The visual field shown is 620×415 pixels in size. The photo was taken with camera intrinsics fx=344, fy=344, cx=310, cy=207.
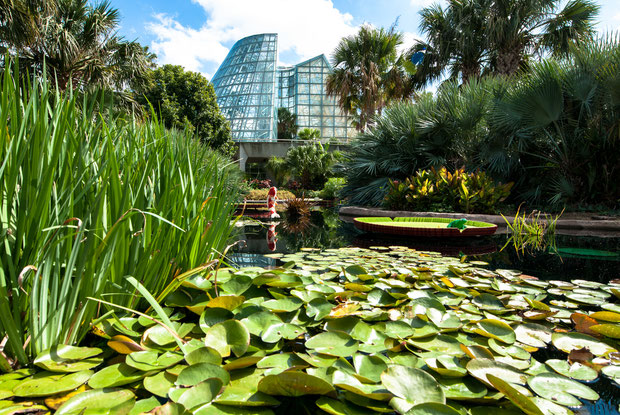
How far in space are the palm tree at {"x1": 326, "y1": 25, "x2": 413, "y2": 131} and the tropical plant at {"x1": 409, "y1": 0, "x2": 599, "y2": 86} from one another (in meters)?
3.07

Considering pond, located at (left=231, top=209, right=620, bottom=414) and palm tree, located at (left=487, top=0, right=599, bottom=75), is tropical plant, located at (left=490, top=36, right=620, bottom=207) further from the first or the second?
palm tree, located at (left=487, top=0, right=599, bottom=75)

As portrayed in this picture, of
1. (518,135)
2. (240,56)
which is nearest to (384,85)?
(518,135)

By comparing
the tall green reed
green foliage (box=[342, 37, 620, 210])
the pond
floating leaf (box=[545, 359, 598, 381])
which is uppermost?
green foliage (box=[342, 37, 620, 210])

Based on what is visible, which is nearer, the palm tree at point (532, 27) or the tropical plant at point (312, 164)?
the palm tree at point (532, 27)

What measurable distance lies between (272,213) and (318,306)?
19.7ft

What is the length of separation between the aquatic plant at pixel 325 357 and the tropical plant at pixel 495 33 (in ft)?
30.1

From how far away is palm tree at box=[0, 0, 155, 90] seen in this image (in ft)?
25.7

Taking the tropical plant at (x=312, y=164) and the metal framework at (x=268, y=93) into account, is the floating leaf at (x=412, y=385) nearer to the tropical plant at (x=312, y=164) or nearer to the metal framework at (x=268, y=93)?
the tropical plant at (x=312, y=164)

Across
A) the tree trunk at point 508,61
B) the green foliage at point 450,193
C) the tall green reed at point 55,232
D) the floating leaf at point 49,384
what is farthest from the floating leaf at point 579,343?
the tree trunk at point 508,61

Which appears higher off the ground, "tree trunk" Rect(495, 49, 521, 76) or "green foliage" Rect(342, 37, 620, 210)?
"tree trunk" Rect(495, 49, 521, 76)

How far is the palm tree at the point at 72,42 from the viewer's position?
7.83 m

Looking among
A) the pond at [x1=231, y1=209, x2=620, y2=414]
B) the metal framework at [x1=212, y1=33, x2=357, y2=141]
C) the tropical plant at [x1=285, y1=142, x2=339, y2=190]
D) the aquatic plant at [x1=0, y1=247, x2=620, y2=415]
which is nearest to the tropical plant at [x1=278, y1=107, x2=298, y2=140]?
the metal framework at [x1=212, y1=33, x2=357, y2=141]

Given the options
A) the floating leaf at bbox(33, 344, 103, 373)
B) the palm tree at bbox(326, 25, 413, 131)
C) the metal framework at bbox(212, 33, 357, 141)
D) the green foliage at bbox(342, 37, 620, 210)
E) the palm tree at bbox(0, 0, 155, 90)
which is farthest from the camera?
the metal framework at bbox(212, 33, 357, 141)

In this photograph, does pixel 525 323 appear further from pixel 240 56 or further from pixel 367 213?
pixel 240 56
